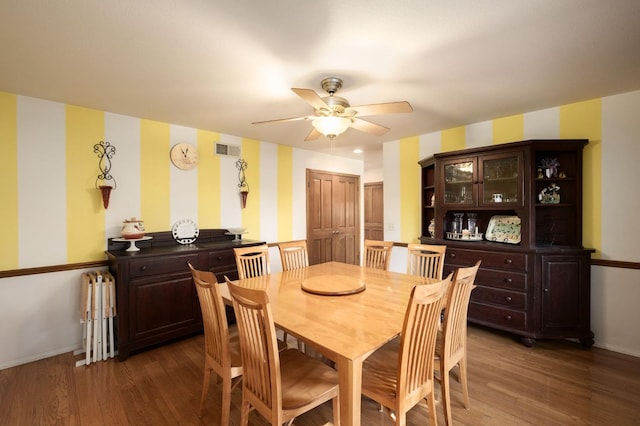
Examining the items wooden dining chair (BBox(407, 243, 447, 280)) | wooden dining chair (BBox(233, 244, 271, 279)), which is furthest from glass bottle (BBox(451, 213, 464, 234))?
wooden dining chair (BBox(233, 244, 271, 279))

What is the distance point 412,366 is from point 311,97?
5.43 feet

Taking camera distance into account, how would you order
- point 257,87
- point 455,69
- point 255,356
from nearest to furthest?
point 255,356 < point 455,69 < point 257,87

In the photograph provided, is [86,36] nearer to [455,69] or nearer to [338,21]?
[338,21]

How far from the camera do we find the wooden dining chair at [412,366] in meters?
1.38

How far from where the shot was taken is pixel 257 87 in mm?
2443

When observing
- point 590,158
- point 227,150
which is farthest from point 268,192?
point 590,158

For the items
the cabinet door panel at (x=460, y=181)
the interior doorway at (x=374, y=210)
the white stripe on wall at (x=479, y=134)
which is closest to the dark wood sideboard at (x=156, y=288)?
the cabinet door panel at (x=460, y=181)

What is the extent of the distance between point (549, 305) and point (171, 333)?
375 centimetres

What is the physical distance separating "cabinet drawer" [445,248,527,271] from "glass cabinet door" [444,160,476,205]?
0.58 metres

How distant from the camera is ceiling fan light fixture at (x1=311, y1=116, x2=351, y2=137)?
6.93 ft

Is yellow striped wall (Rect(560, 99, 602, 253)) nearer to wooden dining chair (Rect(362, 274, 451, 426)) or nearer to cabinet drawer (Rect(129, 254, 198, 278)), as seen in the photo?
wooden dining chair (Rect(362, 274, 451, 426))

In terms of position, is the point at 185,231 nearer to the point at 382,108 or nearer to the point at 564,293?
the point at 382,108

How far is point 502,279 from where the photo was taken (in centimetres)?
301

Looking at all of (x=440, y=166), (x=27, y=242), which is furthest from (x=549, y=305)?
(x=27, y=242)
